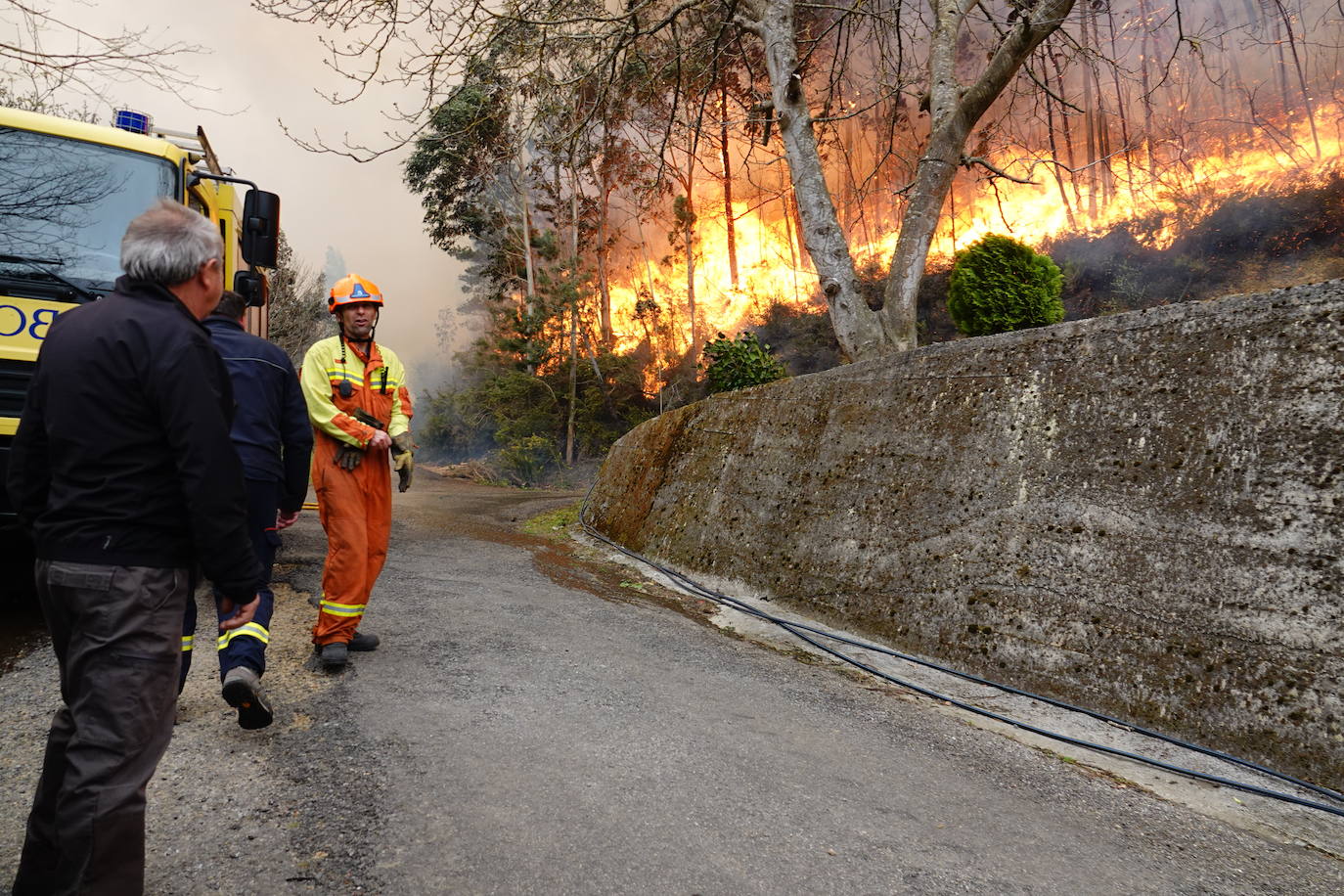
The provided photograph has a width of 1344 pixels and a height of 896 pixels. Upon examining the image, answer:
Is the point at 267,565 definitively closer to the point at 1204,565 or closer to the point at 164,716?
the point at 164,716

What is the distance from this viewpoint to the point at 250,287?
19.4ft

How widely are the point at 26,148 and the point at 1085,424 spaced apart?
7.10 m

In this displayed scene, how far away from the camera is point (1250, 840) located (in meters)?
2.68

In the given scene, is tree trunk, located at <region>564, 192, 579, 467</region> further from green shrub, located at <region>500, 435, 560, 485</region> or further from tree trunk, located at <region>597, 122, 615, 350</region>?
tree trunk, located at <region>597, 122, 615, 350</region>

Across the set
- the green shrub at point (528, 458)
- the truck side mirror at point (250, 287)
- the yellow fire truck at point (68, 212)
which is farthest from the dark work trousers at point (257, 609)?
the green shrub at point (528, 458)

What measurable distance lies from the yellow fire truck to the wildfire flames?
720cm

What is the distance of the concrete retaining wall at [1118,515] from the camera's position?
10.5 feet

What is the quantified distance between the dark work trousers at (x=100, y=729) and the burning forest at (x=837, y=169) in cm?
739

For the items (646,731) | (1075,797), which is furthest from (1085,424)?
(646,731)

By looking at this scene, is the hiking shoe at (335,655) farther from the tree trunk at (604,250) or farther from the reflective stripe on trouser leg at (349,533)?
the tree trunk at (604,250)

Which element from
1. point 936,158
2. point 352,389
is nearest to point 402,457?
point 352,389

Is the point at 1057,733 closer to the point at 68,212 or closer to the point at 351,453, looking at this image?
the point at 351,453

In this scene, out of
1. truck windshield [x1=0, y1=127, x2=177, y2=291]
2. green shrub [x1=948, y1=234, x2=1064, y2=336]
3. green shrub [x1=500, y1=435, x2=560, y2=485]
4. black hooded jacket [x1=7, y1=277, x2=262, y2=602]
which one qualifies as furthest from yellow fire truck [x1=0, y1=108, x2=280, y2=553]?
green shrub [x1=500, y1=435, x2=560, y2=485]

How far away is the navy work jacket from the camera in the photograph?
3320 millimetres
